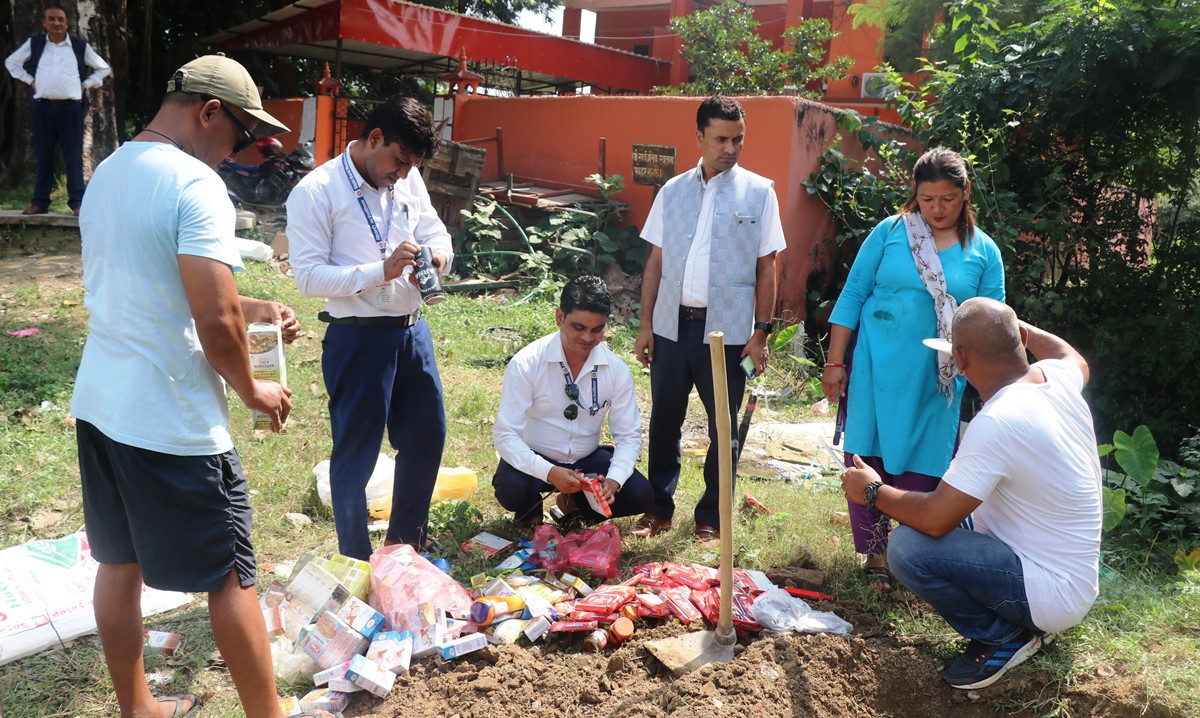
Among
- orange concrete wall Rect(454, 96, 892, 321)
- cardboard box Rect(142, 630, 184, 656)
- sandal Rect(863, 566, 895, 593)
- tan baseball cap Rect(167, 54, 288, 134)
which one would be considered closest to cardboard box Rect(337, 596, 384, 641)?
cardboard box Rect(142, 630, 184, 656)

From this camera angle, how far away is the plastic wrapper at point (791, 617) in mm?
3230

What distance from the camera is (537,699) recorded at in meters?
2.90

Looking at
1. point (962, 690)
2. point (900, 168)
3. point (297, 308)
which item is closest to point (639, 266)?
point (900, 168)

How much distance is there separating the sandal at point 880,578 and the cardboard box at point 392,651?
5.99ft

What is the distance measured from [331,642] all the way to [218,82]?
179 centimetres

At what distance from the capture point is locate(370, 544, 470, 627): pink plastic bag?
3.18 meters

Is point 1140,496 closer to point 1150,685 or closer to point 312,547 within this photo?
point 1150,685

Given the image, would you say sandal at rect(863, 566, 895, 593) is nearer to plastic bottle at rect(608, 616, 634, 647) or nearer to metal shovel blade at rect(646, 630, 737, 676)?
metal shovel blade at rect(646, 630, 737, 676)

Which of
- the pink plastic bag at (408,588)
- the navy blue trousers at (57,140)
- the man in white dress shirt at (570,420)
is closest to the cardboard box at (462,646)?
the pink plastic bag at (408,588)

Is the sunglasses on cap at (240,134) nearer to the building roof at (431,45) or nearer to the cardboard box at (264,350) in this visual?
the cardboard box at (264,350)

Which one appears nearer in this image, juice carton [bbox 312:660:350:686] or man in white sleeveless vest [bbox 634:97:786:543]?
juice carton [bbox 312:660:350:686]

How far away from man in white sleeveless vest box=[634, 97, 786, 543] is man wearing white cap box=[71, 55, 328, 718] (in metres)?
2.06

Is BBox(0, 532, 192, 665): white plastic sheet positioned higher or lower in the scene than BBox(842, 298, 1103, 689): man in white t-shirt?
lower

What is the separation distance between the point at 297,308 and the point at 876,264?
514cm
